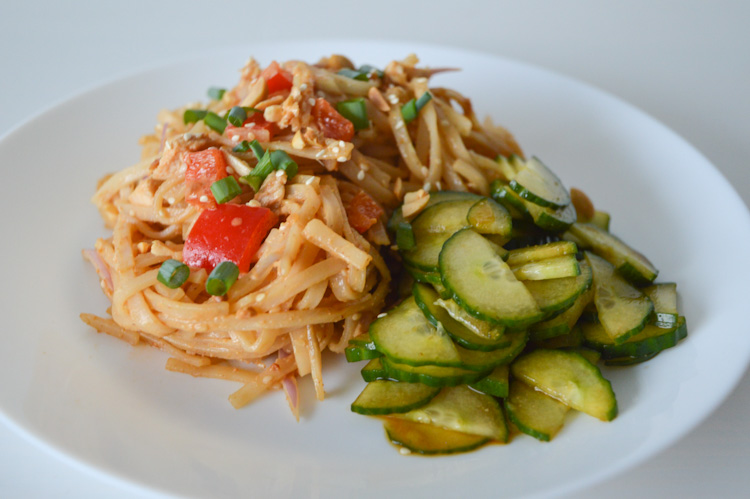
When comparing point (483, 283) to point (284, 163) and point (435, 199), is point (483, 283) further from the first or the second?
point (284, 163)

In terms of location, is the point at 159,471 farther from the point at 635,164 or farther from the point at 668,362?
the point at 635,164

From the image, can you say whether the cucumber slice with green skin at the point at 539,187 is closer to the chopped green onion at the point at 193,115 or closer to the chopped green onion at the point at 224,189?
the chopped green onion at the point at 224,189

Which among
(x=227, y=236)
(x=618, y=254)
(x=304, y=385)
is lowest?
(x=304, y=385)

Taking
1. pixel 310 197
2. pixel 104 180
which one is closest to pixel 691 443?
pixel 310 197

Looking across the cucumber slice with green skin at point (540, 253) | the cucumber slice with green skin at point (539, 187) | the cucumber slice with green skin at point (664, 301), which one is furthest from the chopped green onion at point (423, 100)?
the cucumber slice with green skin at point (664, 301)

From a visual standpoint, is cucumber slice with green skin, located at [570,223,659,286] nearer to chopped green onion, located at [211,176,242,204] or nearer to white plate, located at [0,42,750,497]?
white plate, located at [0,42,750,497]

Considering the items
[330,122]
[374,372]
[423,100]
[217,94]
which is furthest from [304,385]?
[217,94]
